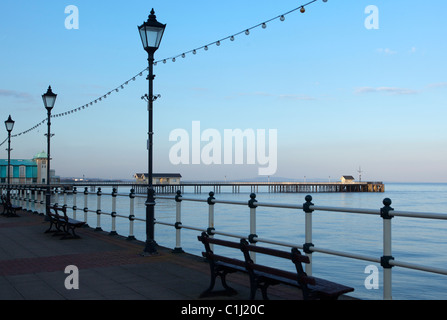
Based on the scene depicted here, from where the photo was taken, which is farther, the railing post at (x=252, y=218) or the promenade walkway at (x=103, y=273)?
the railing post at (x=252, y=218)


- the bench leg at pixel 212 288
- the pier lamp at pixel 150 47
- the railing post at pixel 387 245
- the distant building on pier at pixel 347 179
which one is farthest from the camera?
the distant building on pier at pixel 347 179

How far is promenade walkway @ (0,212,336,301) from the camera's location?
21.3 feet

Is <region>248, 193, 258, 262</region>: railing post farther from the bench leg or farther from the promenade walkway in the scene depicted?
the bench leg

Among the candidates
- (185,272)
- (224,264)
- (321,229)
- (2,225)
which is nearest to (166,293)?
(224,264)

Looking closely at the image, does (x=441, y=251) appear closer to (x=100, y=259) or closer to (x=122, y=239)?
(x=122, y=239)

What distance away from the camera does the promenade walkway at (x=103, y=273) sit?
21.3 ft

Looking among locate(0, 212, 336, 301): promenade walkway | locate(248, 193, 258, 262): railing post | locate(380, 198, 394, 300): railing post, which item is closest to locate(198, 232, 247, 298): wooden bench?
locate(0, 212, 336, 301): promenade walkway

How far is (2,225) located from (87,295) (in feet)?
39.8

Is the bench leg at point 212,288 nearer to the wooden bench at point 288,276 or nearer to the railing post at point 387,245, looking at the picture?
the wooden bench at point 288,276

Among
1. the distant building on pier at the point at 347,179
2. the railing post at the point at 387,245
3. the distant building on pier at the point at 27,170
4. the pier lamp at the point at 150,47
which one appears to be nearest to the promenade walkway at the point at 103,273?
the pier lamp at the point at 150,47

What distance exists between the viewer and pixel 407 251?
2777cm

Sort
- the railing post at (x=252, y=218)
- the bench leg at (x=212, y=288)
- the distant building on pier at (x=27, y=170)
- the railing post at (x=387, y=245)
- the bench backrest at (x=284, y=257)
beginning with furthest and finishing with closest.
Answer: the distant building on pier at (x=27, y=170) < the railing post at (x=252, y=218) < the bench leg at (x=212, y=288) < the railing post at (x=387, y=245) < the bench backrest at (x=284, y=257)

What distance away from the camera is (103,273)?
799 cm

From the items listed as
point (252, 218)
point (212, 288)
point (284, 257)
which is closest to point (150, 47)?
point (252, 218)
